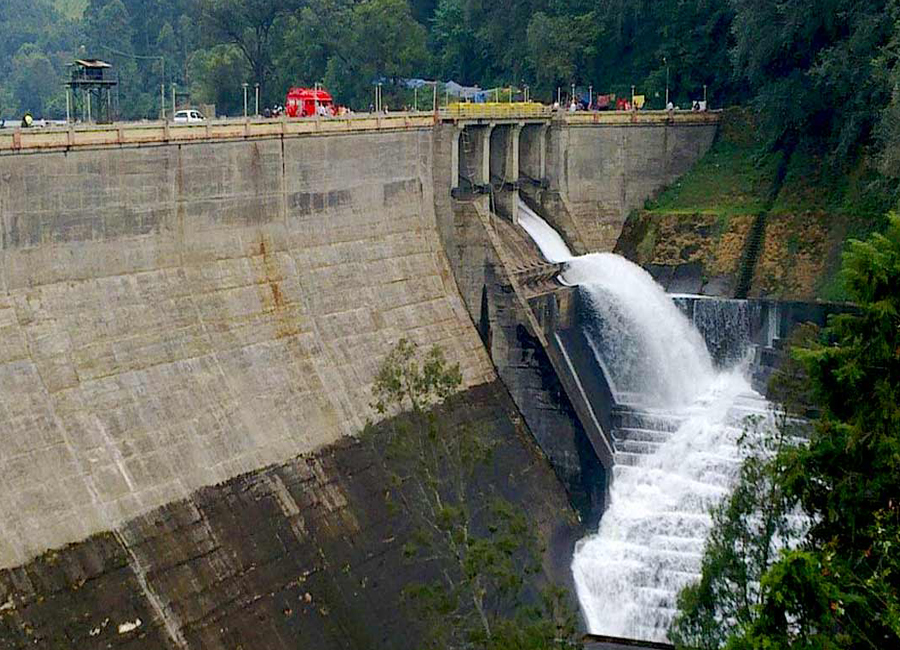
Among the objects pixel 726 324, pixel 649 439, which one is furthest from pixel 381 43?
pixel 649 439

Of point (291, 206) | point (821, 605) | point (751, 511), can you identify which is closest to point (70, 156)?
point (291, 206)

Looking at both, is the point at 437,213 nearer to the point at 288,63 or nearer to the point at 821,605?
the point at 821,605

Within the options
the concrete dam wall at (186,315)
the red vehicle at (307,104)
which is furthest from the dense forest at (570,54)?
the concrete dam wall at (186,315)

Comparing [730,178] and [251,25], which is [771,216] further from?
[251,25]

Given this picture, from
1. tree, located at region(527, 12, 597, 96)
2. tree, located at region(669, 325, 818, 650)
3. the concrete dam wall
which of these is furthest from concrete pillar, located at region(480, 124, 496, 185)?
tree, located at region(669, 325, 818, 650)

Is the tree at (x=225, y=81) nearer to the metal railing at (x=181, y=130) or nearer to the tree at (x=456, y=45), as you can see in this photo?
the tree at (x=456, y=45)
